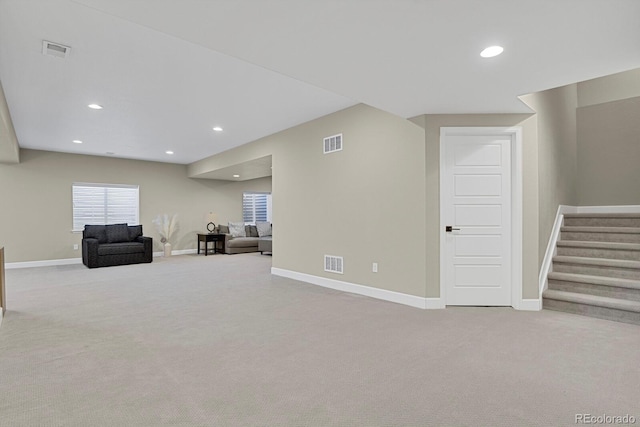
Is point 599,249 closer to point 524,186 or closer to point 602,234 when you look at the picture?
point 602,234

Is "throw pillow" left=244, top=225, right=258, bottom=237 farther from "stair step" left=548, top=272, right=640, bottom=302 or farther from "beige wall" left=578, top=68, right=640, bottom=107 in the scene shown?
"beige wall" left=578, top=68, right=640, bottom=107

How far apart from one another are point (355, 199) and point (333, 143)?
0.95 metres

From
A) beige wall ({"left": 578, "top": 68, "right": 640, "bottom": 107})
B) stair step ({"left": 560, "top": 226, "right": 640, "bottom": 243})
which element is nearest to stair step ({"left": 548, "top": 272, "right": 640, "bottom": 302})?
stair step ({"left": 560, "top": 226, "right": 640, "bottom": 243})

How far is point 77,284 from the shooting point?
538 cm

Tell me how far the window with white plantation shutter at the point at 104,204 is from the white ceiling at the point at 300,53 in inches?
151

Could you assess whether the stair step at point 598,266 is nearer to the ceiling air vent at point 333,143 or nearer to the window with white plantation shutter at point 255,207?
the ceiling air vent at point 333,143

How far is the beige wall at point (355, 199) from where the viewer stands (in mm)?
4039

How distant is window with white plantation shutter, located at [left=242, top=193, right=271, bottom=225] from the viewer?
443 inches

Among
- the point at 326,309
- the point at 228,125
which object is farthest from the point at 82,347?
the point at 228,125

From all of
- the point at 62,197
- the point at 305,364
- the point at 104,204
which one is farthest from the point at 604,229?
the point at 62,197

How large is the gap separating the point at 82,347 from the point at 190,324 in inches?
34.9

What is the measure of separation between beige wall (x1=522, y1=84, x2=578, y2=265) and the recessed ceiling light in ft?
4.50

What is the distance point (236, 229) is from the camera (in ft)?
33.0

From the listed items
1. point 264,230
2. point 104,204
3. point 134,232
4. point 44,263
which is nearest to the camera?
point 44,263
